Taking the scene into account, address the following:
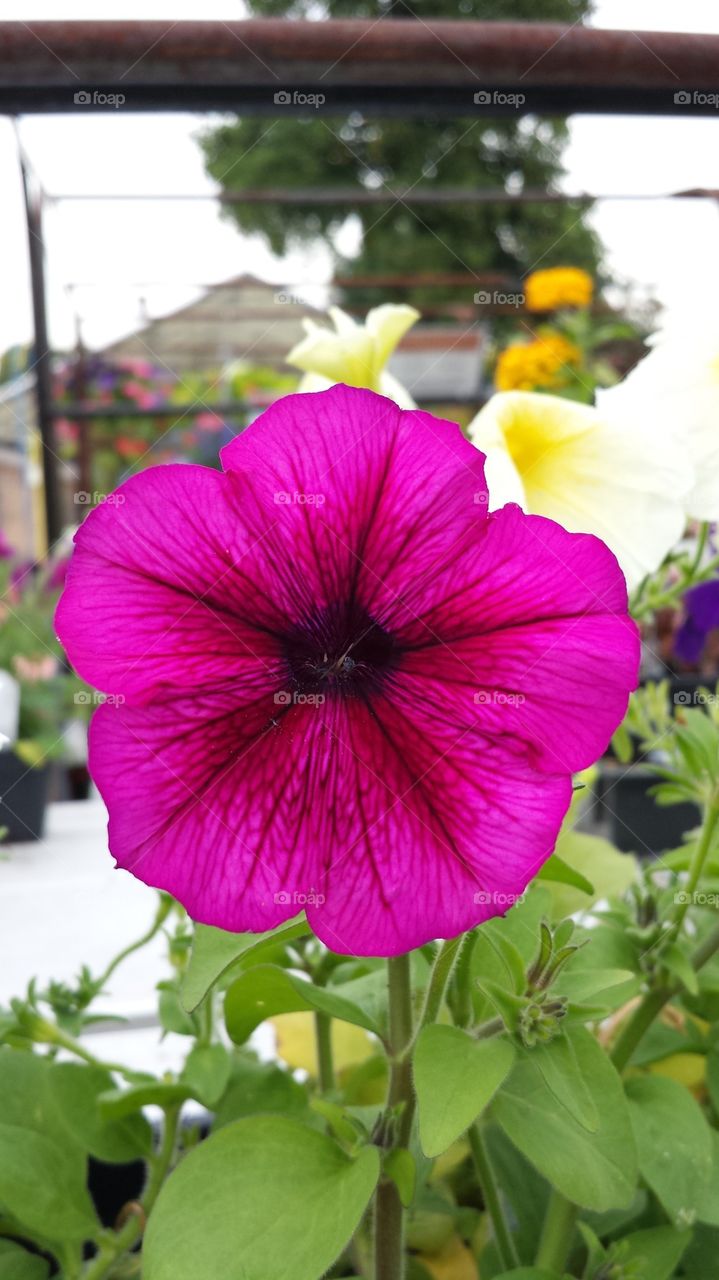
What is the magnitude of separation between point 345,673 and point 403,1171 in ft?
0.43

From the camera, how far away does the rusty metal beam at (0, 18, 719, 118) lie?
0.49 meters

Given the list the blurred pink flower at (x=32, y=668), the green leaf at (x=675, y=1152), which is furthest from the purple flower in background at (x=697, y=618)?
the blurred pink flower at (x=32, y=668)

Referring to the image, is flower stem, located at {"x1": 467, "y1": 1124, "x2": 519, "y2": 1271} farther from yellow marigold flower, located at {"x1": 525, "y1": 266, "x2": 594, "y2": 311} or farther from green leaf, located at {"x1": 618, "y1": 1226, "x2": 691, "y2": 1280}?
yellow marigold flower, located at {"x1": 525, "y1": 266, "x2": 594, "y2": 311}

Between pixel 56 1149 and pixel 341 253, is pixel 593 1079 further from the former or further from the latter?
pixel 341 253

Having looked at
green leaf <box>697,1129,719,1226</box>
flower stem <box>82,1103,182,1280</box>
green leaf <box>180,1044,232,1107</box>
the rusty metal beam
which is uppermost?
the rusty metal beam

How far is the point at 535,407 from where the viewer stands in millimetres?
341

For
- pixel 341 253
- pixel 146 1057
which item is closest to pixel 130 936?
pixel 146 1057

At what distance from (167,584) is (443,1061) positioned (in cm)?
12

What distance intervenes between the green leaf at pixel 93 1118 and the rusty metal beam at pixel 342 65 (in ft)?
1.39

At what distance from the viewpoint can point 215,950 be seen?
0.26 m

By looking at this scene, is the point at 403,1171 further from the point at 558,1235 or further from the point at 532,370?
the point at 532,370

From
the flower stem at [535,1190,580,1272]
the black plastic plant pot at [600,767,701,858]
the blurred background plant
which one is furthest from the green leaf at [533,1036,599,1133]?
the blurred background plant

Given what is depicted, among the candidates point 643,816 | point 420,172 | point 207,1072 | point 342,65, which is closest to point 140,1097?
point 207,1072

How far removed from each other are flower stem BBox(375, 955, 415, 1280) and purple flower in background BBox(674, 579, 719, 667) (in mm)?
263
